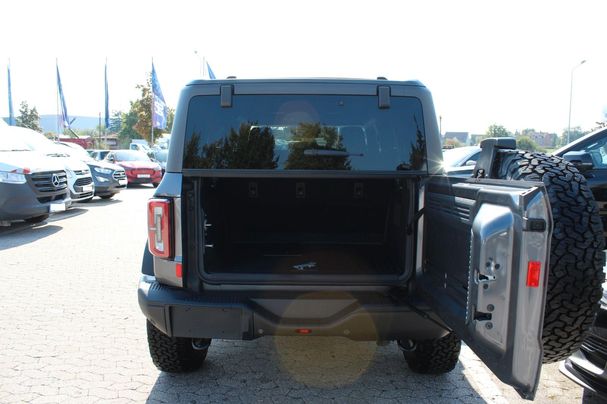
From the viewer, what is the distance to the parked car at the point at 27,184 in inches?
319

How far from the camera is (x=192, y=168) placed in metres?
2.75

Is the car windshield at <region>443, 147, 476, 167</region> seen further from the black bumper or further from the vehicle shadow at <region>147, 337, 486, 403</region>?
the black bumper

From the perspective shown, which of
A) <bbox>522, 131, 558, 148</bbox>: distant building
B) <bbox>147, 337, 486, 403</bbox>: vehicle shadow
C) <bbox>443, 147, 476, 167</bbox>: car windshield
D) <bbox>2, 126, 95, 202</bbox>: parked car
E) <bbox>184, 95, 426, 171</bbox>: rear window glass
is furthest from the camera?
<bbox>522, 131, 558, 148</bbox>: distant building

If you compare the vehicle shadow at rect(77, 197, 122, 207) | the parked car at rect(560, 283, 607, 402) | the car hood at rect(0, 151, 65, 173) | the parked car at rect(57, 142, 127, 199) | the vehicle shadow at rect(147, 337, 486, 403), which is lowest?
the vehicle shadow at rect(147, 337, 486, 403)

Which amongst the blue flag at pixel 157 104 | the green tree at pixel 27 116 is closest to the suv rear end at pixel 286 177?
the blue flag at pixel 157 104

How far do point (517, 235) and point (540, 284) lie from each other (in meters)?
0.21

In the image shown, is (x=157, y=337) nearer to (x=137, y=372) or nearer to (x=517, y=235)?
(x=137, y=372)

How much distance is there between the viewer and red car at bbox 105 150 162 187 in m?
18.6

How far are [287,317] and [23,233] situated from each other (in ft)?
26.3

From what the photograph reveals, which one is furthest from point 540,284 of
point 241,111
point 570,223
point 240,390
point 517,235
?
point 240,390

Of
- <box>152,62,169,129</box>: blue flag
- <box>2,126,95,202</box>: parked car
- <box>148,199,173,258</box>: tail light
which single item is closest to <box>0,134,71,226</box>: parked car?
<box>2,126,95,202</box>: parked car

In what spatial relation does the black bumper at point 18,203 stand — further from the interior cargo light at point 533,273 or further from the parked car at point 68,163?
the interior cargo light at point 533,273

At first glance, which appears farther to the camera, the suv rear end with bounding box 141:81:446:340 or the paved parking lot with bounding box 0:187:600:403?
the paved parking lot with bounding box 0:187:600:403

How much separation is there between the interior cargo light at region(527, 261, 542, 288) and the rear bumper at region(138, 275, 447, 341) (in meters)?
0.94
